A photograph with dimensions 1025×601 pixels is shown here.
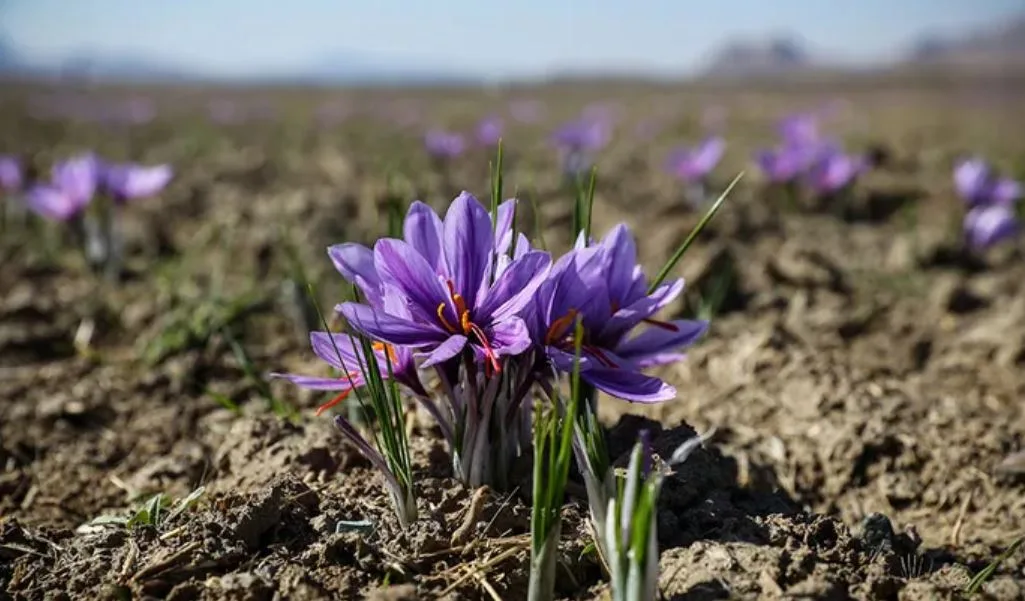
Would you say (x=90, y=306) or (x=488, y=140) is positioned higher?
(x=488, y=140)

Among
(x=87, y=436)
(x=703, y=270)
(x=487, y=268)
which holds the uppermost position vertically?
(x=487, y=268)

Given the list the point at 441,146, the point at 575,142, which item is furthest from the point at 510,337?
the point at 441,146

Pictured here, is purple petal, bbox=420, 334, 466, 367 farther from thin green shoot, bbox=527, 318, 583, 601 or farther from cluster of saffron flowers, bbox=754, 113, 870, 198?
cluster of saffron flowers, bbox=754, 113, 870, 198

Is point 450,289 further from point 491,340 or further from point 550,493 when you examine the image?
point 550,493

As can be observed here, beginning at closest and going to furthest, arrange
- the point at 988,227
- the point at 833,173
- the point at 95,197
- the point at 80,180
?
the point at 80,180, the point at 95,197, the point at 988,227, the point at 833,173

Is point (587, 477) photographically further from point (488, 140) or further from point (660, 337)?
point (488, 140)

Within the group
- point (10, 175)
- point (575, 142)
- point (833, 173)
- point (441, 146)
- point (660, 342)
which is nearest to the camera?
point (660, 342)

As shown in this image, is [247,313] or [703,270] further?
[703,270]

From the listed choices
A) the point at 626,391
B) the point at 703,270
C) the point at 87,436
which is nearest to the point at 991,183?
the point at 703,270
